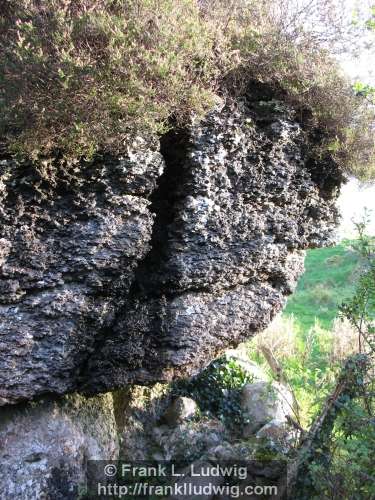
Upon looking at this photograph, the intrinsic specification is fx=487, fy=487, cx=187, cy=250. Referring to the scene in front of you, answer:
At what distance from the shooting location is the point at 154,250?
3.96 m

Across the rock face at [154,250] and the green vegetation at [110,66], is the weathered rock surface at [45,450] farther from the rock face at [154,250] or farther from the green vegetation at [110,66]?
the green vegetation at [110,66]

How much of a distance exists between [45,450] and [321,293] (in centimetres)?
1092

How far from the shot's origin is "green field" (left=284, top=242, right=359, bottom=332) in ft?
40.8

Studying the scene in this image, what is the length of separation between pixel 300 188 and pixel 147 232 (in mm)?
1598

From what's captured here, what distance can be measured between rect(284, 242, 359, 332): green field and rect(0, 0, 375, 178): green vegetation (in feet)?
28.1

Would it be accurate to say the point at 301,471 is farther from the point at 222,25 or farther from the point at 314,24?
the point at 314,24

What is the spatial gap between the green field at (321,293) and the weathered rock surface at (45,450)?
8.38 meters

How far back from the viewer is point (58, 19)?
3.00 metres

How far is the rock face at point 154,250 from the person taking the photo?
3.36 m

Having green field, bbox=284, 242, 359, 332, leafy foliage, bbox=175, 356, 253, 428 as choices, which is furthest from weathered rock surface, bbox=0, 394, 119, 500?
green field, bbox=284, 242, 359, 332

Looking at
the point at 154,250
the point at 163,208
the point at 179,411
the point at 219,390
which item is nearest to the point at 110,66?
the point at 163,208

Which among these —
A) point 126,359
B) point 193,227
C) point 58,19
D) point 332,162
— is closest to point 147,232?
point 193,227

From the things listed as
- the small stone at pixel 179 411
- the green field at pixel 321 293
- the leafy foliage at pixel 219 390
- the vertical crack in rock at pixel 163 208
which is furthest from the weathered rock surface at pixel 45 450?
the green field at pixel 321 293

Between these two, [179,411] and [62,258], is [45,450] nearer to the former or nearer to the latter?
[62,258]
